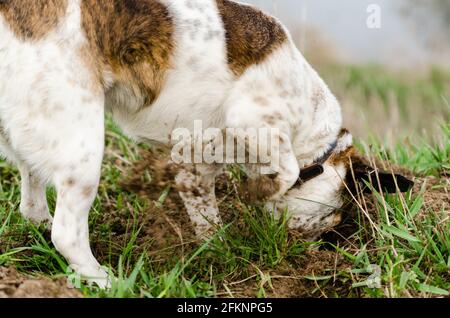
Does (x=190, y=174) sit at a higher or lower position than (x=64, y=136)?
lower

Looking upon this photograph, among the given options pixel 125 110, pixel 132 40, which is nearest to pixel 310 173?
pixel 125 110

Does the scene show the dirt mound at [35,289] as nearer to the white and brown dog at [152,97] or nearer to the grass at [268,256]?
the grass at [268,256]

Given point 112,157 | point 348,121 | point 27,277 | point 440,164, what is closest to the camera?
point 27,277

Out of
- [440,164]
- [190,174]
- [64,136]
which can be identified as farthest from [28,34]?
[440,164]

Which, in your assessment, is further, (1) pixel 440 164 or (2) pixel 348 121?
(2) pixel 348 121

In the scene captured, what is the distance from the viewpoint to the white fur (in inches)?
121

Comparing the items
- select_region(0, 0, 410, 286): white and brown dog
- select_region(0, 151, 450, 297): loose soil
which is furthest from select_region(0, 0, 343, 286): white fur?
select_region(0, 151, 450, 297): loose soil

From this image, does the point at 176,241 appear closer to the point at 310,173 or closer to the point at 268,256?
the point at 268,256

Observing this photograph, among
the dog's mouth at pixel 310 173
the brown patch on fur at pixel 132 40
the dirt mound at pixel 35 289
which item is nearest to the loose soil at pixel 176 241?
the dirt mound at pixel 35 289

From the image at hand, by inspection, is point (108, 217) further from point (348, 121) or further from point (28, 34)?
point (348, 121)

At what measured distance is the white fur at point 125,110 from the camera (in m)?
3.08

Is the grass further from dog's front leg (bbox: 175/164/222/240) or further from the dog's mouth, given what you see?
the dog's mouth
